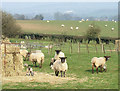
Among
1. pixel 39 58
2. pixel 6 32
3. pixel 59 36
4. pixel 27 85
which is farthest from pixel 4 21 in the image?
pixel 27 85

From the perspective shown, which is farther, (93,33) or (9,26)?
(93,33)

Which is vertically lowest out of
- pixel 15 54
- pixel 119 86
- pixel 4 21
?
pixel 119 86

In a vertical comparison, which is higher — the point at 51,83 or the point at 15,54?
the point at 15,54

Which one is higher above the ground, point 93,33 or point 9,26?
point 9,26

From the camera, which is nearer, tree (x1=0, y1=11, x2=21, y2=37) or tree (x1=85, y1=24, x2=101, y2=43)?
tree (x1=0, y1=11, x2=21, y2=37)

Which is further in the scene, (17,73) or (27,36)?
(27,36)

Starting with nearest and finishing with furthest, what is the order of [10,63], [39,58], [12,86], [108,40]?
[12,86] → [10,63] → [39,58] → [108,40]

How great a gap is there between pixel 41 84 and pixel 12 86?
5.23ft

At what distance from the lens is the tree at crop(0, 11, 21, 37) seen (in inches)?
3312

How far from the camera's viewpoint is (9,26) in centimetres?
8569

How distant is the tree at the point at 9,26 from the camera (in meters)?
84.1

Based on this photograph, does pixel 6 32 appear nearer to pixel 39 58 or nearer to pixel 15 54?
pixel 39 58

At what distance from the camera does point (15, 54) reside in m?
20.3

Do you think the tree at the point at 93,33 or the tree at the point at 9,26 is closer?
the tree at the point at 9,26
